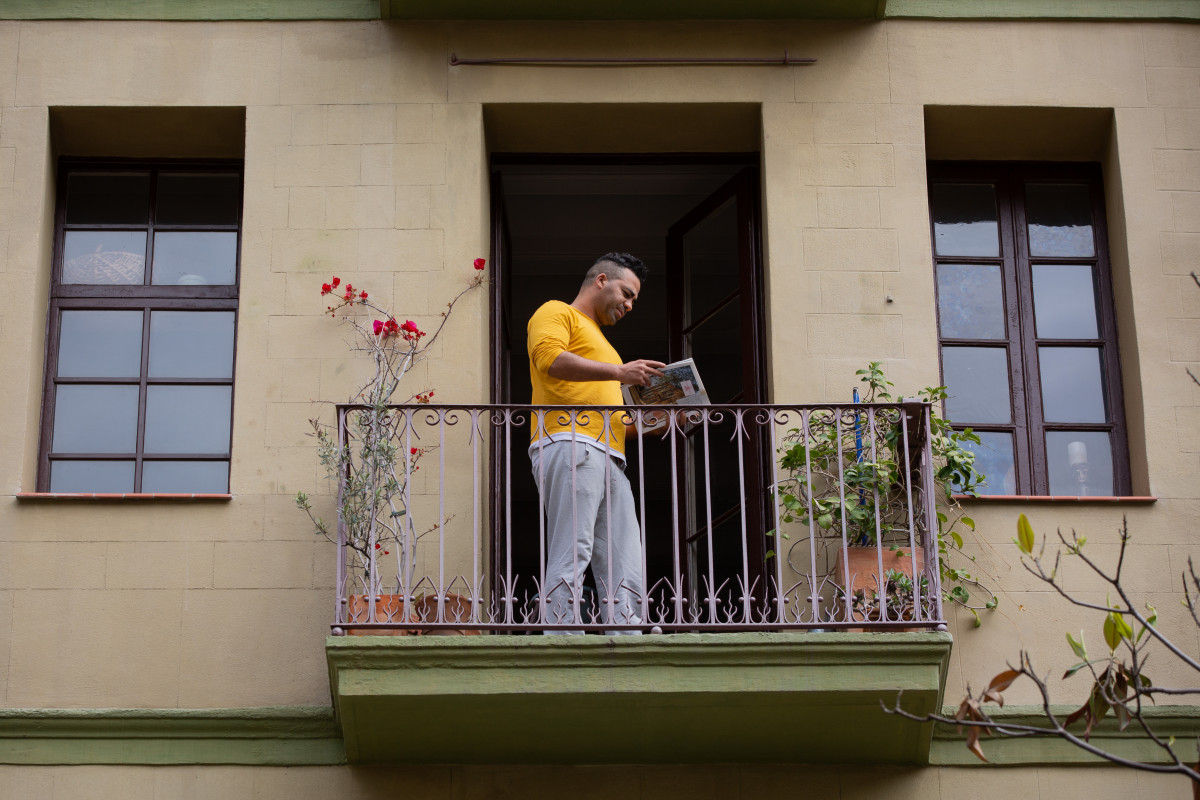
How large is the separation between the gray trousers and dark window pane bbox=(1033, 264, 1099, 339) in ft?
8.79

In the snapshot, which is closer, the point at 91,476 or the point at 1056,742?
the point at 1056,742

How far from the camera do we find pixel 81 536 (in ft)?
25.2

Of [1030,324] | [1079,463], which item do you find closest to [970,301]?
[1030,324]

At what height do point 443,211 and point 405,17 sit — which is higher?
point 405,17

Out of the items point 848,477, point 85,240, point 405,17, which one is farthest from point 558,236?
point 848,477

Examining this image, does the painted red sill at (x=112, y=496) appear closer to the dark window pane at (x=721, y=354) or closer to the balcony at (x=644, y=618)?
the balcony at (x=644, y=618)

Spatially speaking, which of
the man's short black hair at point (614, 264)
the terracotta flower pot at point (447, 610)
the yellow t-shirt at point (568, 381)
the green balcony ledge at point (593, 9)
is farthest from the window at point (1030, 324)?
the terracotta flower pot at point (447, 610)

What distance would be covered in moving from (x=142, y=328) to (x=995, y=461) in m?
4.51

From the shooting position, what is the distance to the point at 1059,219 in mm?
8820

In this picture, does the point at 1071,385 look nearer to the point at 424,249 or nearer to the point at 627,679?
the point at 627,679

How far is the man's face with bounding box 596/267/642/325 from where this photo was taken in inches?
304

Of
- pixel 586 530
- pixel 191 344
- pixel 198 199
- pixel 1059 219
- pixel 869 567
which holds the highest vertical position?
pixel 198 199

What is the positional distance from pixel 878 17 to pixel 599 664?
4.03m

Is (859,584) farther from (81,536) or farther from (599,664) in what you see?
(81,536)
